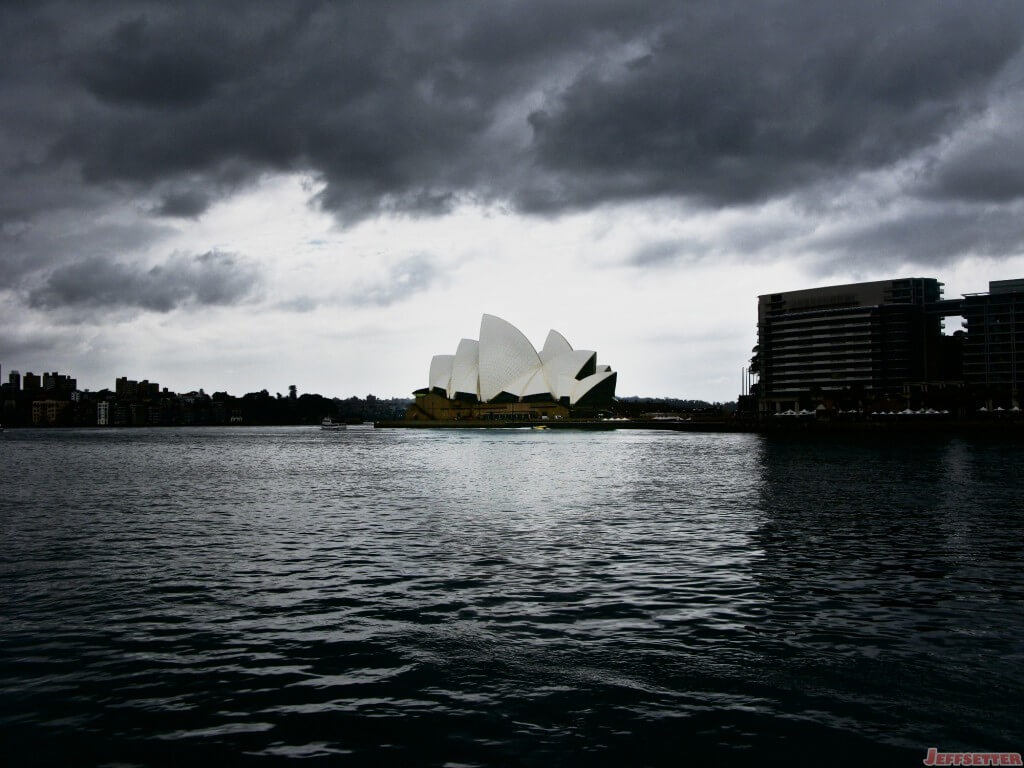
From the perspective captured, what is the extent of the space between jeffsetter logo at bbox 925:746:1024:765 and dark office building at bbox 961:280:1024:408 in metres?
162

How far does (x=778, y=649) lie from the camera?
10859 mm

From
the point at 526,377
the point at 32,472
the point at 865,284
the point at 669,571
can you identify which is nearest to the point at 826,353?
the point at 865,284

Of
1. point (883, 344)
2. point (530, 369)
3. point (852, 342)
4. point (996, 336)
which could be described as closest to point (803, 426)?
point (852, 342)

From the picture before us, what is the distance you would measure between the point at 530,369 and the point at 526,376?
1.68 m

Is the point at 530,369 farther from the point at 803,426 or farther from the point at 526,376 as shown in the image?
the point at 803,426

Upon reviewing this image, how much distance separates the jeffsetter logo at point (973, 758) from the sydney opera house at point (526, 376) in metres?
155

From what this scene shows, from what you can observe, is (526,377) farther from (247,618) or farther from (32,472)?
(247,618)

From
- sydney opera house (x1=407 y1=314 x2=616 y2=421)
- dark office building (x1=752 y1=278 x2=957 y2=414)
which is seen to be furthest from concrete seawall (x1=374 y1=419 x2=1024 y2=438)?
dark office building (x1=752 y1=278 x2=957 y2=414)

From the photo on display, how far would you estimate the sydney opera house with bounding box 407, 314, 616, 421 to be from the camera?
166 metres

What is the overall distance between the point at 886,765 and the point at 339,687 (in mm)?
5723

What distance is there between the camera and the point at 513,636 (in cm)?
1156

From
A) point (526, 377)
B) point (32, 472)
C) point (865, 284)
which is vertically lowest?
point (32, 472)

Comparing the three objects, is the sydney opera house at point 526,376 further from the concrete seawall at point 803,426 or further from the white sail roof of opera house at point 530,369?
A: the concrete seawall at point 803,426

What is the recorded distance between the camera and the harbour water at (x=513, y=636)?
7.96 m
